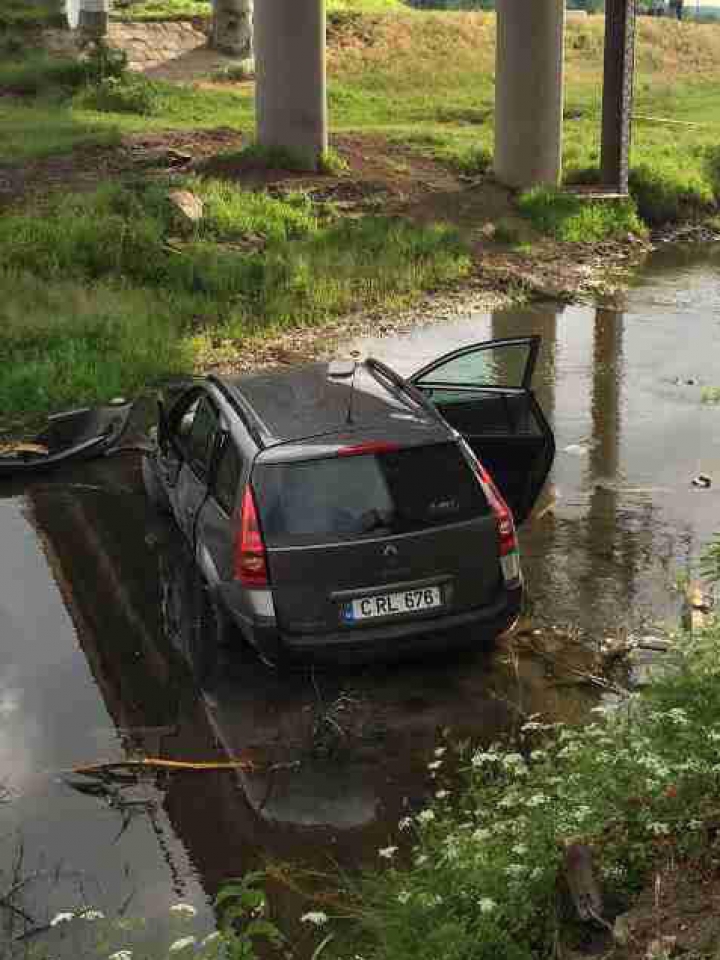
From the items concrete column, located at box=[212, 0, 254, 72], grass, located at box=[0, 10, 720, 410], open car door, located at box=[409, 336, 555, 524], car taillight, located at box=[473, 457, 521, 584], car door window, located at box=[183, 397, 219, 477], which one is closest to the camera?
car taillight, located at box=[473, 457, 521, 584]

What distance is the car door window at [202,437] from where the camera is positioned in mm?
8766

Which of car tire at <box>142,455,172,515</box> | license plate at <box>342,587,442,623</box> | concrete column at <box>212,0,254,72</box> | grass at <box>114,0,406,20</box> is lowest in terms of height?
car tire at <box>142,455,172,515</box>

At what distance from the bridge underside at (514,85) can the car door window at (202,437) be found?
17.6 m

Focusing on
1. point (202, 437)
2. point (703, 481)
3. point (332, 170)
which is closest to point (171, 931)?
point (202, 437)

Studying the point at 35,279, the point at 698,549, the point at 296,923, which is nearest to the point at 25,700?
the point at 296,923

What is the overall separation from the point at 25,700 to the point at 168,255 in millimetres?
12235

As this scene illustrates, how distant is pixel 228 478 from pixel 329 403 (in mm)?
737

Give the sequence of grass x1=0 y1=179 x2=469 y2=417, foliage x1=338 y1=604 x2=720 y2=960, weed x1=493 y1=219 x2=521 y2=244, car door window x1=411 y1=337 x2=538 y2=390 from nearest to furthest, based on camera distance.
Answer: foliage x1=338 y1=604 x2=720 y2=960, car door window x1=411 y1=337 x2=538 y2=390, grass x1=0 y1=179 x2=469 y2=417, weed x1=493 y1=219 x2=521 y2=244

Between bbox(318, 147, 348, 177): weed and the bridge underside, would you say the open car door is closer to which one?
bbox(318, 147, 348, 177): weed

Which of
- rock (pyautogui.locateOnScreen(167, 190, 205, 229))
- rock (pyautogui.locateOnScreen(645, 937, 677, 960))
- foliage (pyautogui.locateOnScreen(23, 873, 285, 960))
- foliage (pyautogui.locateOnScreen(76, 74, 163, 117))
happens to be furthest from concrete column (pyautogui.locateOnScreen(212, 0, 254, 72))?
rock (pyautogui.locateOnScreen(645, 937, 677, 960))

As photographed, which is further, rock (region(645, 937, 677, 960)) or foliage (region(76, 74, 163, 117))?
foliage (region(76, 74, 163, 117))

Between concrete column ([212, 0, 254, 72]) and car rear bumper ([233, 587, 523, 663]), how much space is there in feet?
118

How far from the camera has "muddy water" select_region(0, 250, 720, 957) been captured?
6191 millimetres

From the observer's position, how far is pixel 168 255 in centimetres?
1919
